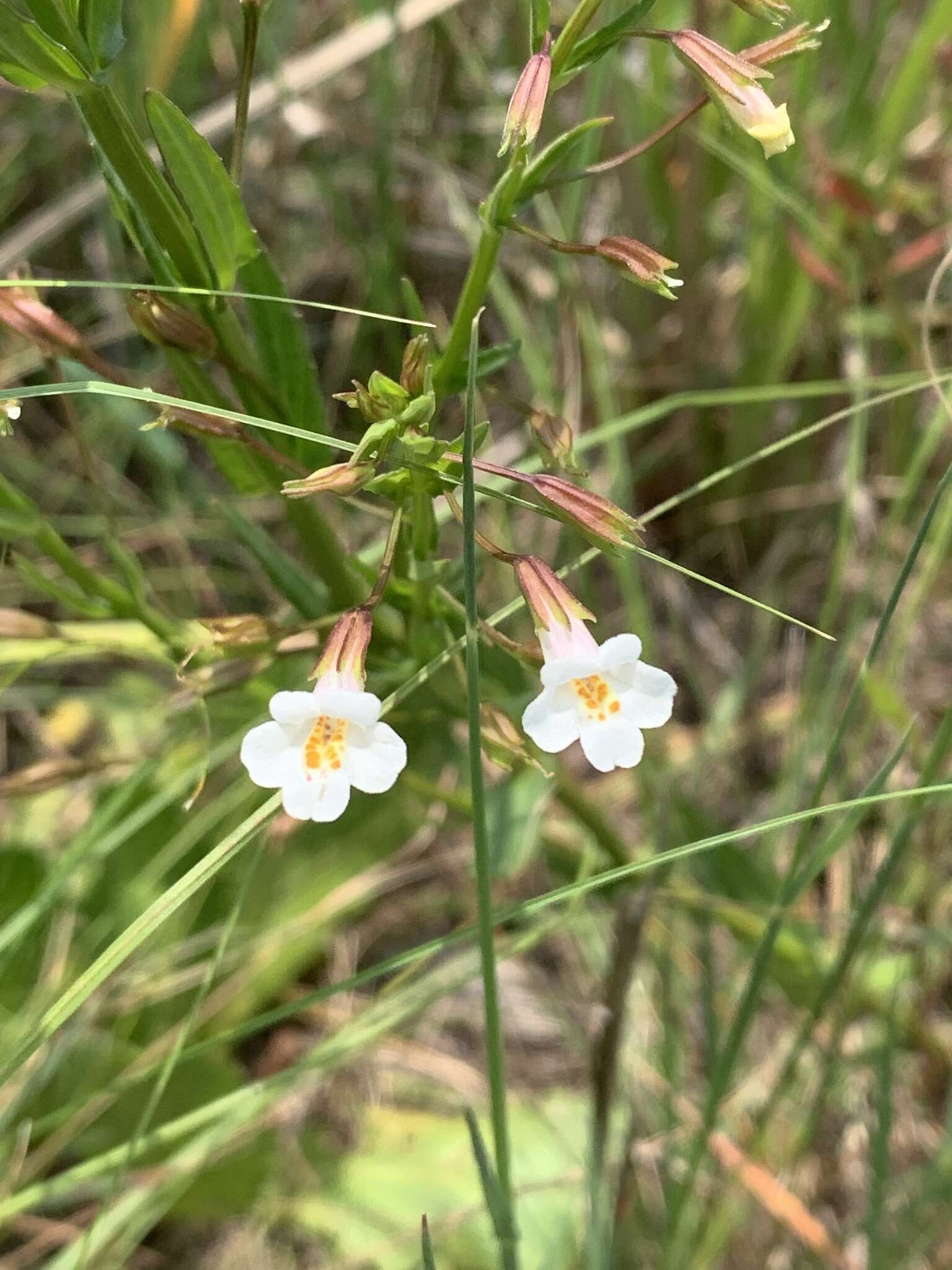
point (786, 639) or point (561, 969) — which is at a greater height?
point (786, 639)

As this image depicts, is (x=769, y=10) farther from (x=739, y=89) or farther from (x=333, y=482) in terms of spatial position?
(x=333, y=482)

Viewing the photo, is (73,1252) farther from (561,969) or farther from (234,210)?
(234,210)

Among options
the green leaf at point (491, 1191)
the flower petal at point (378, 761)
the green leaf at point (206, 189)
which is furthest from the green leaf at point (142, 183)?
the green leaf at point (491, 1191)

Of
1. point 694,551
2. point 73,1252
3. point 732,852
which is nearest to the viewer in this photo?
point 73,1252

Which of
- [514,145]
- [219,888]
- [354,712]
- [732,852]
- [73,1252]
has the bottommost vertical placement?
[73,1252]

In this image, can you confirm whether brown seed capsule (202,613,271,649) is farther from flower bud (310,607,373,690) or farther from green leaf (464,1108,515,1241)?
green leaf (464,1108,515,1241)

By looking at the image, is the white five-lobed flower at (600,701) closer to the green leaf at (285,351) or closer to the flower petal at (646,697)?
the flower petal at (646,697)

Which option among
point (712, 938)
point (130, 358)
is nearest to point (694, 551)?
point (712, 938)
